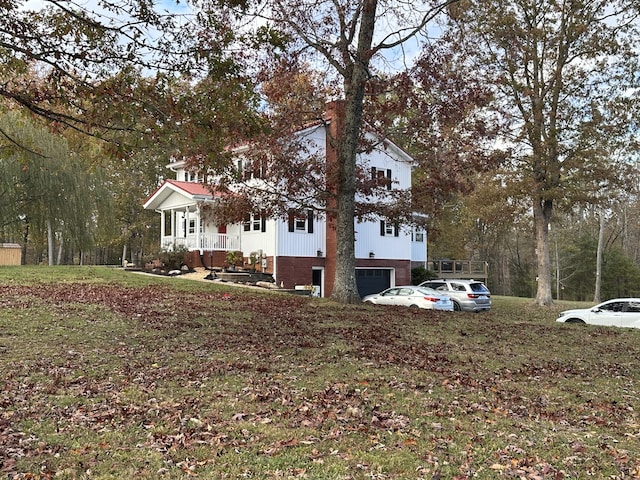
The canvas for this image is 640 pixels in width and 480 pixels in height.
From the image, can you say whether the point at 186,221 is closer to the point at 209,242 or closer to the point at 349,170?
the point at 209,242

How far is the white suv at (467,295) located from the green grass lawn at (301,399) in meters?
9.76

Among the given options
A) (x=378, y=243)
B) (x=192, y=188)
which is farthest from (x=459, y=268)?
(x=192, y=188)

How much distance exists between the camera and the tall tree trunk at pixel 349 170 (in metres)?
17.9

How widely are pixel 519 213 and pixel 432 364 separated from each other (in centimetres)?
1952

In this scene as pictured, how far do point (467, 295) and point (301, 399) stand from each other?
18.2 meters

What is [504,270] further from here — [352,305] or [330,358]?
[330,358]

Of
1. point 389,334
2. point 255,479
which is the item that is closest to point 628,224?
point 389,334

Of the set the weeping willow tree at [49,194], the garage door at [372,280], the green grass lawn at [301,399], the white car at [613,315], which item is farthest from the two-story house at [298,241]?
the green grass lawn at [301,399]

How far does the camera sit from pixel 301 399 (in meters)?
7.17

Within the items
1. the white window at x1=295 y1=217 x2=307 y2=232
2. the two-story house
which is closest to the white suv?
the two-story house

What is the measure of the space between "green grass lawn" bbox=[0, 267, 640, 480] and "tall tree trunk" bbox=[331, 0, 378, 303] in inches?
154

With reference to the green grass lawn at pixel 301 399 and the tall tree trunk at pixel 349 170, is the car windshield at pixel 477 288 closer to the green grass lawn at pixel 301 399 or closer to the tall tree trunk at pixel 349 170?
the tall tree trunk at pixel 349 170

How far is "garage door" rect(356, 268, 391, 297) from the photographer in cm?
3206

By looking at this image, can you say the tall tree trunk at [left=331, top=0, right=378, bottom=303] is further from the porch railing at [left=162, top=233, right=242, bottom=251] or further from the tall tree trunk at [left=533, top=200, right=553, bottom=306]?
the porch railing at [left=162, top=233, right=242, bottom=251]
